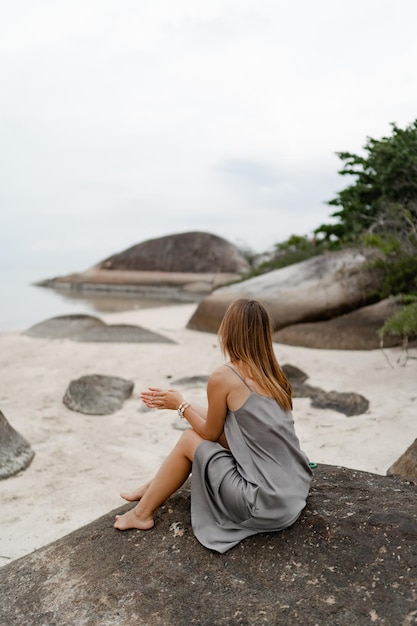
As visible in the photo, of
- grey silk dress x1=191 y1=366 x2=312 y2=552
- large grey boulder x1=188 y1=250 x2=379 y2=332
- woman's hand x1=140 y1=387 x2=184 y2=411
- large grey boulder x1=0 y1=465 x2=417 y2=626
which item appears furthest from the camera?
large grey boulder x1=188 y1=250 x2=379 y2=332

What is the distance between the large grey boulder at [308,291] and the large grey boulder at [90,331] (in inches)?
65.3

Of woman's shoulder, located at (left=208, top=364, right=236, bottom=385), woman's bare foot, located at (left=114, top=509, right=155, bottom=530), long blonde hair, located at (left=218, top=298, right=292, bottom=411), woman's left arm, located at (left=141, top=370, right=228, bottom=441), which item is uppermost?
long blonde hair, located at (left=218, top=298, right=292, bottom=411)

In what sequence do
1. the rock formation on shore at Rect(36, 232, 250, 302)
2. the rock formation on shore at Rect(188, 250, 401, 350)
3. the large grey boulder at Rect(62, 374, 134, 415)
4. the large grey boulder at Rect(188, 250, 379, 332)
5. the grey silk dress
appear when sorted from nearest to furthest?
the grey silk dress
the large grey boulder at Rect(62, 374, 134, 415)
the rock formation on shore at Rect(188, 250, 401, 350)
the large grey boulder at Rect(188, 250, 379, 332)
the rock formation on shore at Rect(36, 232, 250, 302)

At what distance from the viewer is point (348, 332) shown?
31.8ft

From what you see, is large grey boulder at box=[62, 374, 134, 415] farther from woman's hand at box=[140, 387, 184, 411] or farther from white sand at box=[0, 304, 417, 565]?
woman's hand at box=[140, 387, 184, 411]

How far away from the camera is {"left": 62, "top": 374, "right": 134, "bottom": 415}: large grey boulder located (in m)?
6.42

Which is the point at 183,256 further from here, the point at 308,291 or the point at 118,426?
the point at 118,426

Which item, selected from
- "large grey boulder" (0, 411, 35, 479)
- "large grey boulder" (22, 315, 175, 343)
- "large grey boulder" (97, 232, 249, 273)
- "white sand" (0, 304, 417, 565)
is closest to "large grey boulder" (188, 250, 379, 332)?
"white sand" (0, 304, 417, 565)

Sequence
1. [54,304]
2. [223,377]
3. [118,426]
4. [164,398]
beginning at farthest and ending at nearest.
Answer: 1. [54,304]
2. [118,426]
3. [164,398]
4. [223,377]

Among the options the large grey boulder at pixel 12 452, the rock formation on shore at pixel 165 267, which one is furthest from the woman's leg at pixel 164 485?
the rock formation on shore at pixel 165 267

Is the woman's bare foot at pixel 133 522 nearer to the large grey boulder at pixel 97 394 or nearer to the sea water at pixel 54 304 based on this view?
the large grey boulder at pixel 97 394

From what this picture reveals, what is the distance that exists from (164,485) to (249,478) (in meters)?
0.44

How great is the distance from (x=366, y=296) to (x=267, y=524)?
8559 mm

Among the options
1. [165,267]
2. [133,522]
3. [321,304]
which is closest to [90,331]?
[321,304]
